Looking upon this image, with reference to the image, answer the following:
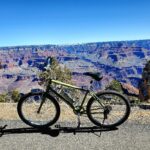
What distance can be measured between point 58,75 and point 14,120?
48678 mm

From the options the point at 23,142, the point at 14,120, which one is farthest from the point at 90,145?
the point at 14,120

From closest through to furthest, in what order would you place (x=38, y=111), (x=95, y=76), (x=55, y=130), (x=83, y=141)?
(x=83, y=141) < (x=95, y=76) < (x=55, y=130) < (x=38, y=111)

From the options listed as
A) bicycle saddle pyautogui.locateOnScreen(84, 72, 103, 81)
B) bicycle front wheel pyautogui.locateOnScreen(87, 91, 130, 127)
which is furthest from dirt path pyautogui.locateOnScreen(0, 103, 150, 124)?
bicycle saddle pyautogui.locateOnScreen(84, 72, 103, 81)

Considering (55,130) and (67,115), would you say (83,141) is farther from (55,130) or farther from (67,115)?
(67,115)

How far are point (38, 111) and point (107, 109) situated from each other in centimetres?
162

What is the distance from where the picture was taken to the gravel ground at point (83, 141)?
7141 millimetres

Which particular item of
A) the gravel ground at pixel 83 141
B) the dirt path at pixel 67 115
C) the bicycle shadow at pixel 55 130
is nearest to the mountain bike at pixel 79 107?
the bicycle shadow at pixel 55 130

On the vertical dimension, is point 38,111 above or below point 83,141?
above

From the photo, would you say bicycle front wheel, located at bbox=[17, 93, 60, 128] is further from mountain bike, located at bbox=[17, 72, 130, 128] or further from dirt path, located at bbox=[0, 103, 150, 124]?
dirt path, located at bbox=[0, 103, 150, 124]

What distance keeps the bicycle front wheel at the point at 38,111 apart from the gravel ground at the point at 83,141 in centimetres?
57

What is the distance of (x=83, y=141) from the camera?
7527 millimetres

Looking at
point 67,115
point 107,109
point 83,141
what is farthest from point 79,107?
point 67,115

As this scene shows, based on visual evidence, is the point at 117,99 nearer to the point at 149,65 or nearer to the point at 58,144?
the point at 58,144

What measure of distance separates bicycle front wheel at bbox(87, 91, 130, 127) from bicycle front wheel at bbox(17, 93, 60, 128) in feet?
2.61
